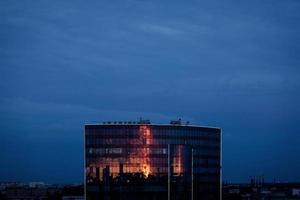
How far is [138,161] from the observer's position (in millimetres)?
152375

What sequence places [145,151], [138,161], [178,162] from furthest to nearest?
1. [178,162]
2. [145,151]
3. [138,161]

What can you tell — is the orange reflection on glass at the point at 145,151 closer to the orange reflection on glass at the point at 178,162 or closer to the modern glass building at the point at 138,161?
the modern glass building at the point at 138,161

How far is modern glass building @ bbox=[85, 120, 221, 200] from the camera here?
14975 centimetres

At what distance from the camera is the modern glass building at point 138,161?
14975 cm

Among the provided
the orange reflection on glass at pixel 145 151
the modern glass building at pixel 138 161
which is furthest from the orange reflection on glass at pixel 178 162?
the orange reflection on glass at pixel 145 151

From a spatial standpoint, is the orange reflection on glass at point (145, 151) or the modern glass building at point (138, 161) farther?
the orange reflection on glass at point (145, 151)

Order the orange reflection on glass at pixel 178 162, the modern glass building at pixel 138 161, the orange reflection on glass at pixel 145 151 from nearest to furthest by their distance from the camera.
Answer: the modern glass building at pixel 138 161 → the orange reflection on glass at pixel 145 151 → the orange reflection on glass at pixel 178 162

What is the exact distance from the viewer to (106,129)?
151250 mm

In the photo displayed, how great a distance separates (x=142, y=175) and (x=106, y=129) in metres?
13.7

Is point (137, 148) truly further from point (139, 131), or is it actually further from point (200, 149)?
point (200, 149)

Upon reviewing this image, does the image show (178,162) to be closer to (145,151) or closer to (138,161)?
(145,151)

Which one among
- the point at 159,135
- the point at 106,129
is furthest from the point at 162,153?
the point at 106,129

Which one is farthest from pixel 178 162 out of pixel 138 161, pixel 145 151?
pixel 138 161

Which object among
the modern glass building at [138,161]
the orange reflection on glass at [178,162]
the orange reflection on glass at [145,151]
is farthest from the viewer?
the orange reflection on glass at [178,162]
